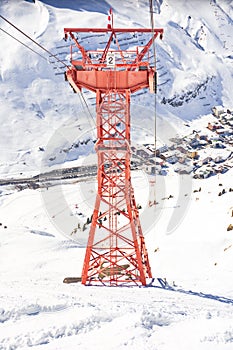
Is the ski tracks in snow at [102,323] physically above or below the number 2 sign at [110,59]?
below

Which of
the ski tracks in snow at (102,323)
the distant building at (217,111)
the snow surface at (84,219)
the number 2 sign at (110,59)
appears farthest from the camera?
the distant building at (217,111)

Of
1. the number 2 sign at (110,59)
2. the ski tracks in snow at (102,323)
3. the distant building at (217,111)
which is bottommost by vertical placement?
the ski tracks in snow at (102,323)

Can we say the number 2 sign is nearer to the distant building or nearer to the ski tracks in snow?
the ski tracks in snow

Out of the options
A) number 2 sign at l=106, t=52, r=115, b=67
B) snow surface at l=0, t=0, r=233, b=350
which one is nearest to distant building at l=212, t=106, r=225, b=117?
snow surface at l=0, t=0, r=233, b=350

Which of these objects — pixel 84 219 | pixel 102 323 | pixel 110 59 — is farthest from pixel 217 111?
pixel 102 323

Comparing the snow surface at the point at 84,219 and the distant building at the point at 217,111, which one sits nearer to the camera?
the snow surface at the point at 84,219

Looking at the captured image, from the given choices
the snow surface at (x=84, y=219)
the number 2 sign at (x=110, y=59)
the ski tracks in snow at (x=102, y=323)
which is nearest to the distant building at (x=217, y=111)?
the snow surface at (x=84, y=219)

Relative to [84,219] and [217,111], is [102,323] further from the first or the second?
[217,111]

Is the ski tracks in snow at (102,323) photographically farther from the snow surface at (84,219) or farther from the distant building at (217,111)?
the distant building at (217,111)

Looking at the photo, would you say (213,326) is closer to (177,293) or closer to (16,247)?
(177,293)
